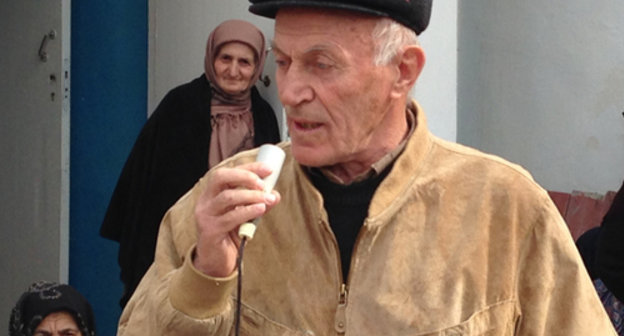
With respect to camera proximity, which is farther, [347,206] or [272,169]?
[347,206]

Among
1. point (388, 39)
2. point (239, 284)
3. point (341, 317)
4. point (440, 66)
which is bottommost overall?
point (341, 317)

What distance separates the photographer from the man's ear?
234cm

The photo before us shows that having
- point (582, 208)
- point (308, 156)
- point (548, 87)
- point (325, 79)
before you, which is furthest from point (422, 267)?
point (548, 87)

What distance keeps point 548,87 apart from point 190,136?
5.67 ft

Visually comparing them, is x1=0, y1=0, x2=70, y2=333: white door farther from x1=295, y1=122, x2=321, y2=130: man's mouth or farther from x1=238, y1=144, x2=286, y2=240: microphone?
x1=238, y1=144, x2=286, y2=240: microphone

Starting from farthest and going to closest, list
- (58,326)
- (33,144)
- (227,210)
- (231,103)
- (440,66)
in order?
(33,144) < (231,103) < (440,66) < (58,326) < (227,210)

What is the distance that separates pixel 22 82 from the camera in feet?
19.8

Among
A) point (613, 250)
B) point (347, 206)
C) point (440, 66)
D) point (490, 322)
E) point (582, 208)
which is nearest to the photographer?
point (490, 322)

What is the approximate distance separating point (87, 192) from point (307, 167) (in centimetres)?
396

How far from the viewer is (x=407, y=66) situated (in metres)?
2.37

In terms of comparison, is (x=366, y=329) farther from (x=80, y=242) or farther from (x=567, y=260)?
(x=80, y=242)

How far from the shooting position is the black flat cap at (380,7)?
2.18 meters

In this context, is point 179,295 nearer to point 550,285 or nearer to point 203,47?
point 550,285

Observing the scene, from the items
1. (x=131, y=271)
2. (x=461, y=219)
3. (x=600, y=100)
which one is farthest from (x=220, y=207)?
(x=131, y=271)
